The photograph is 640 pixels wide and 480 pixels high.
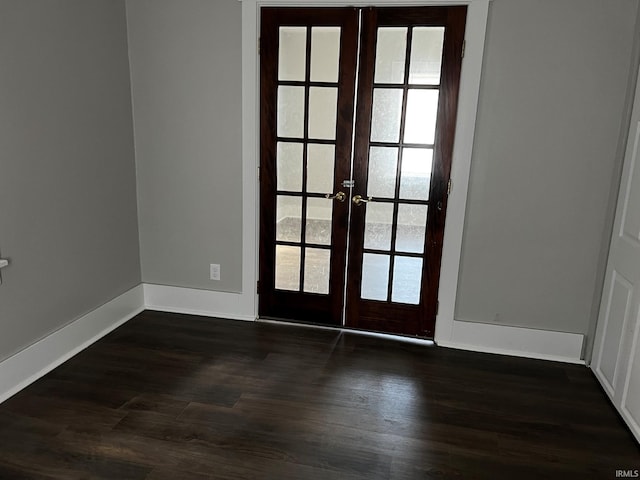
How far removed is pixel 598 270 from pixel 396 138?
149cm

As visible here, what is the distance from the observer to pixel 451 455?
7.29 feet

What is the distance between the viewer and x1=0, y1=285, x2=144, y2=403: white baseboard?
2562 mm

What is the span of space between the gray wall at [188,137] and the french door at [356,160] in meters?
0.23

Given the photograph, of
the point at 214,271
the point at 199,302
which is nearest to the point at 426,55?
the point at 214,271

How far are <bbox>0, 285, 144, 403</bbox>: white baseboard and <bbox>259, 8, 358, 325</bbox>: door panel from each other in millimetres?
975

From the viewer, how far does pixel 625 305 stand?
8.51 feet

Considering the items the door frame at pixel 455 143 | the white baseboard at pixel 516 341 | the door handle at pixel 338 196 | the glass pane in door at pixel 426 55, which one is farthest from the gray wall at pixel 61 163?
the white baseboard at pixel 516 341

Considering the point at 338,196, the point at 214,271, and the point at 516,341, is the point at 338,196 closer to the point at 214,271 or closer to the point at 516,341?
the point at 214,271

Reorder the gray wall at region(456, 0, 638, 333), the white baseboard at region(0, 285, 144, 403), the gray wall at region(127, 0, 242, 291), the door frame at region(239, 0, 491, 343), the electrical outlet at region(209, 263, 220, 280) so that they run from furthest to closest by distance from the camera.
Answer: the electrical outlet at region(209, 263, 220, 280), the gray wall at region(127, 0, 242, 291), the door frame at region(239, 0, 491, 343), the gray wall at region(456, 0, 638, 333), the white baseboard at region(0, 285, 144, 403)

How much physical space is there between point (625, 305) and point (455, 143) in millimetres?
1312

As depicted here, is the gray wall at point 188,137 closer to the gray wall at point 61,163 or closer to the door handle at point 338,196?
the gray wall at point 61,163

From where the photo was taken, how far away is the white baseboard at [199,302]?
11.8ft

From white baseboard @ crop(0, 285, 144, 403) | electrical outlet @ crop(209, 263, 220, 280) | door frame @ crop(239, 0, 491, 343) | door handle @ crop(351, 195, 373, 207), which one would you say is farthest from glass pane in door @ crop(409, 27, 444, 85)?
white baseboard @ crop(0, 285, 144, 403)

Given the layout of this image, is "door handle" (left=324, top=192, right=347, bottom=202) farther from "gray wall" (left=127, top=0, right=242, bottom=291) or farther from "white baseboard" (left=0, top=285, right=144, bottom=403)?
"white baseboard" (left=0, top=285, right=144, bottom=403)
